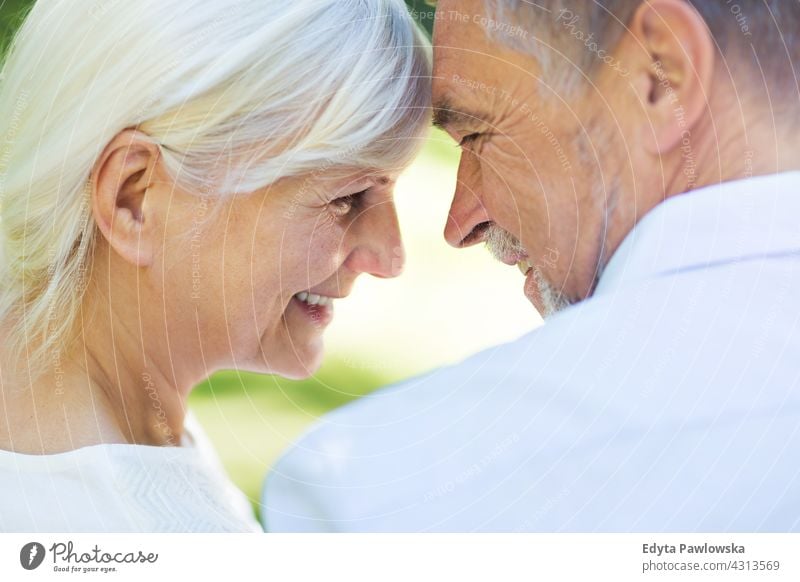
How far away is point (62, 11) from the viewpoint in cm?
87

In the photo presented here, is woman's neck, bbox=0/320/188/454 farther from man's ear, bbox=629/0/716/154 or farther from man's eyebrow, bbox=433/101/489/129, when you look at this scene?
man's ear, bbox=629/0/716/154

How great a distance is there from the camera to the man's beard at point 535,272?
97cm

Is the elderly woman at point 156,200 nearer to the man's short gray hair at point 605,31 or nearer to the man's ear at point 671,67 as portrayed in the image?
the man's short gray hair at point 605,31

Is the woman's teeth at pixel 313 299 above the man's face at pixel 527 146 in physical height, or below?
below

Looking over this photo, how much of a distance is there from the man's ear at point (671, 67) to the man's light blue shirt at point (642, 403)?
3.6 inches

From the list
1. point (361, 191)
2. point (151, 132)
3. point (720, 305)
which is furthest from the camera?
point (361, 191)

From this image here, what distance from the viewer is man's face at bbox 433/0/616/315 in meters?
0.90

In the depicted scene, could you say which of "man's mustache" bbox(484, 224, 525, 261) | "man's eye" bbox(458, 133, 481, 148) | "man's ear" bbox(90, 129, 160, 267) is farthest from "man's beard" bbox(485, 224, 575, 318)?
"man's ear" bbox(90, 129, 160, 267)

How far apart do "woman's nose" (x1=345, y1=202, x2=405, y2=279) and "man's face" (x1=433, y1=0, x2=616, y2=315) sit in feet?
0.38

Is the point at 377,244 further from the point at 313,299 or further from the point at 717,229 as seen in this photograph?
the point at 717,229

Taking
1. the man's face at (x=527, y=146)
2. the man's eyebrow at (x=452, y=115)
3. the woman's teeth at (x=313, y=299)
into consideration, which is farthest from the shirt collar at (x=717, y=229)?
the woman's teeth at (x=313, y=299)
